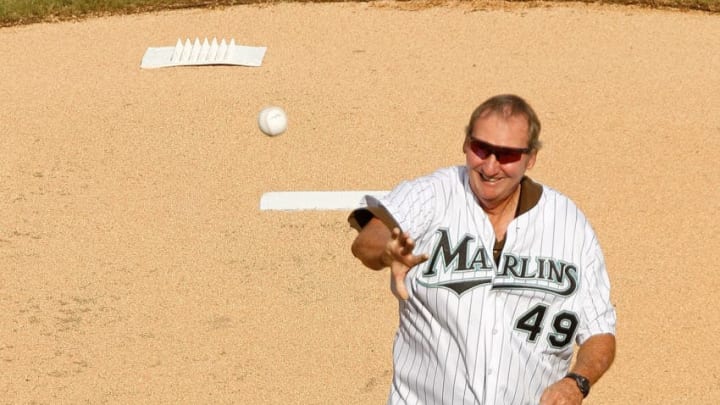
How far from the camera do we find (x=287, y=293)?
869cm

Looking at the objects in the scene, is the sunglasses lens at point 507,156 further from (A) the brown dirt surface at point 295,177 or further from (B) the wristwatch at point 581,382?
(A) the brown dirt surface at point 295,177

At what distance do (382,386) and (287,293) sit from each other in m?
1.24

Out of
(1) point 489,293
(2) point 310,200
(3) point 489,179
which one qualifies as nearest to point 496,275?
(1) point 489,293

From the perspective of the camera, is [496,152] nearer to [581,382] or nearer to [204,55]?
[581,382]

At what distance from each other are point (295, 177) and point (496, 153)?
5.78 metres

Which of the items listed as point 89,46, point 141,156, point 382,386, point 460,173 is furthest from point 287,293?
point 89,46

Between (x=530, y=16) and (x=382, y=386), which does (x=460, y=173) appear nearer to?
(x=382, y=386)

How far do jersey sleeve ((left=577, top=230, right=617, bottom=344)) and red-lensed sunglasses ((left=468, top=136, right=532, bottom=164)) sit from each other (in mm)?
468

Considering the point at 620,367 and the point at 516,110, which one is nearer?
the point at 516,110

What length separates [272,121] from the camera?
1009 cm

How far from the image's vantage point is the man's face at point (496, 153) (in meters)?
4.55

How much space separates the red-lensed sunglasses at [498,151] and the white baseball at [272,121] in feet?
18.5

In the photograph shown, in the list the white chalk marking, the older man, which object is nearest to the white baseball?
the white chalk marking

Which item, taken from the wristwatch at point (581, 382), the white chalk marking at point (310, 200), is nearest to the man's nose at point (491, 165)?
the wristwatch at point (581, 382)
